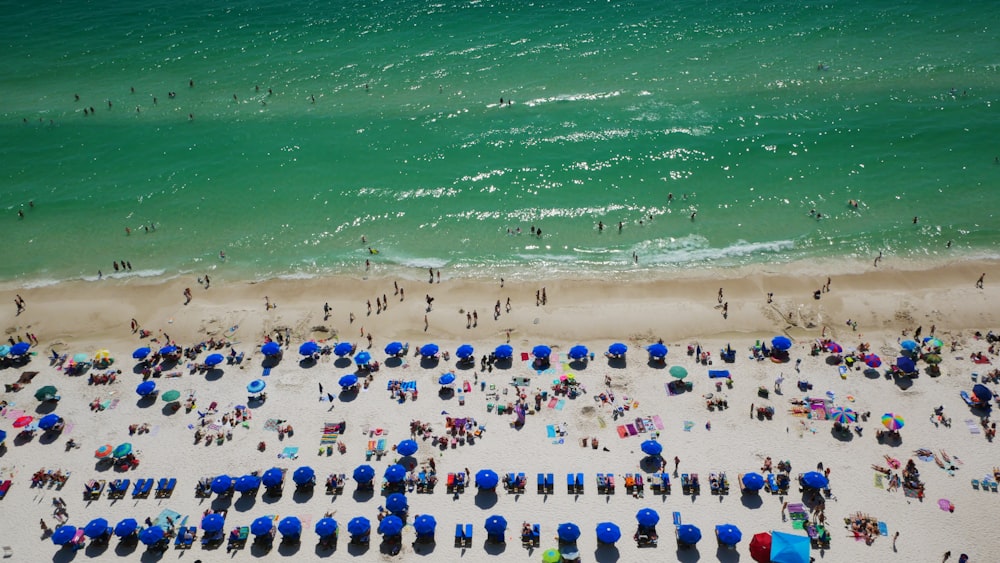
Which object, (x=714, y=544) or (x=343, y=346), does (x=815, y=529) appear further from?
(x=343, y=346)

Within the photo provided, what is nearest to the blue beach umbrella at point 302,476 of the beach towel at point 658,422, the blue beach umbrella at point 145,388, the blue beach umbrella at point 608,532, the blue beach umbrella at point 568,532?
the blue beach umbrella at point 145,388

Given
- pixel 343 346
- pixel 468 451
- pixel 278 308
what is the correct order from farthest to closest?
pixel 278 308 < pixel 343 346 < pixel 468 451

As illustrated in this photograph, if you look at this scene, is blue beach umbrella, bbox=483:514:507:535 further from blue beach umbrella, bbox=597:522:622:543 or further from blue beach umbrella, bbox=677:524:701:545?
blue beach umbrella, bbox=677:524:701:545

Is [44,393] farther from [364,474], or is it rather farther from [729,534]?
[729,534]

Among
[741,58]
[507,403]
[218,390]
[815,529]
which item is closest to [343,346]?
[218,390]

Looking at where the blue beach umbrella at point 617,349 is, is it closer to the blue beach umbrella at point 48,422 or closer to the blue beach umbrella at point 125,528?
the blue beach umbrella at point 125,528
